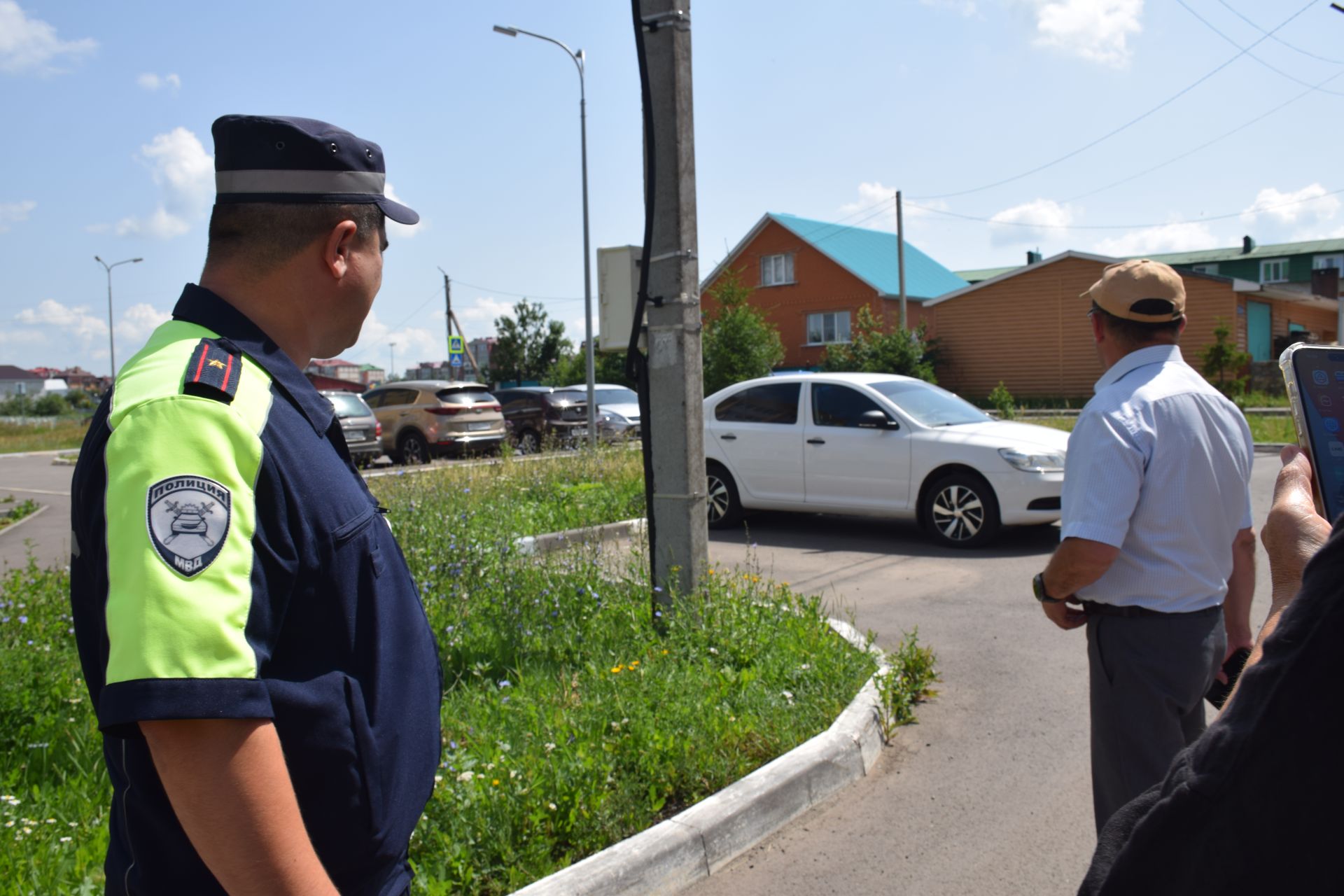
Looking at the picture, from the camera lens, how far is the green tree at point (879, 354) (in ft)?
99.6

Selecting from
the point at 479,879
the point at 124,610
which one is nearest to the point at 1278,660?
the point at 124,610

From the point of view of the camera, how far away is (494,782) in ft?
11.4

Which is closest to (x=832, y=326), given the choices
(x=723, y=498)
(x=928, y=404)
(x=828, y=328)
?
(x=828, y=328)

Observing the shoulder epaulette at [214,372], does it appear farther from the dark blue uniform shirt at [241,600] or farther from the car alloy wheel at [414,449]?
the car alloy wheel at [414,449]

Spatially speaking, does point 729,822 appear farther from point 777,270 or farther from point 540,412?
point 777,270

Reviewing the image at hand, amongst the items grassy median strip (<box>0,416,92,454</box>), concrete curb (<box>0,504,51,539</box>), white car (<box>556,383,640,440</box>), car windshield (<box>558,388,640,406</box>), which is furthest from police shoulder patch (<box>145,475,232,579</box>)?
grassy median strip (<box>0,416,92,454</box>)

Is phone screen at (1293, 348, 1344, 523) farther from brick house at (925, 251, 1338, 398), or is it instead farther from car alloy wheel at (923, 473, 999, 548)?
brick house at (925, 251, 1338, 398)

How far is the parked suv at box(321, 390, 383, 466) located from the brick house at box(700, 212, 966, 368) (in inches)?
871

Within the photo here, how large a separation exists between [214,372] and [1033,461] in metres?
8.54

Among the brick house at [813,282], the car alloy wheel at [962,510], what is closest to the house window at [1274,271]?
the brick house at [813,282]

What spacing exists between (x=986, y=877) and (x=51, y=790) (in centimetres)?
337

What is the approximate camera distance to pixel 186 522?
48.6 inches

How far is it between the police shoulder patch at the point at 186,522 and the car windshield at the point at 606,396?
22273 mm

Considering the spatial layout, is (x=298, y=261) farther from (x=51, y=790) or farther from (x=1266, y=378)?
Result: (x=1266, y=378)
